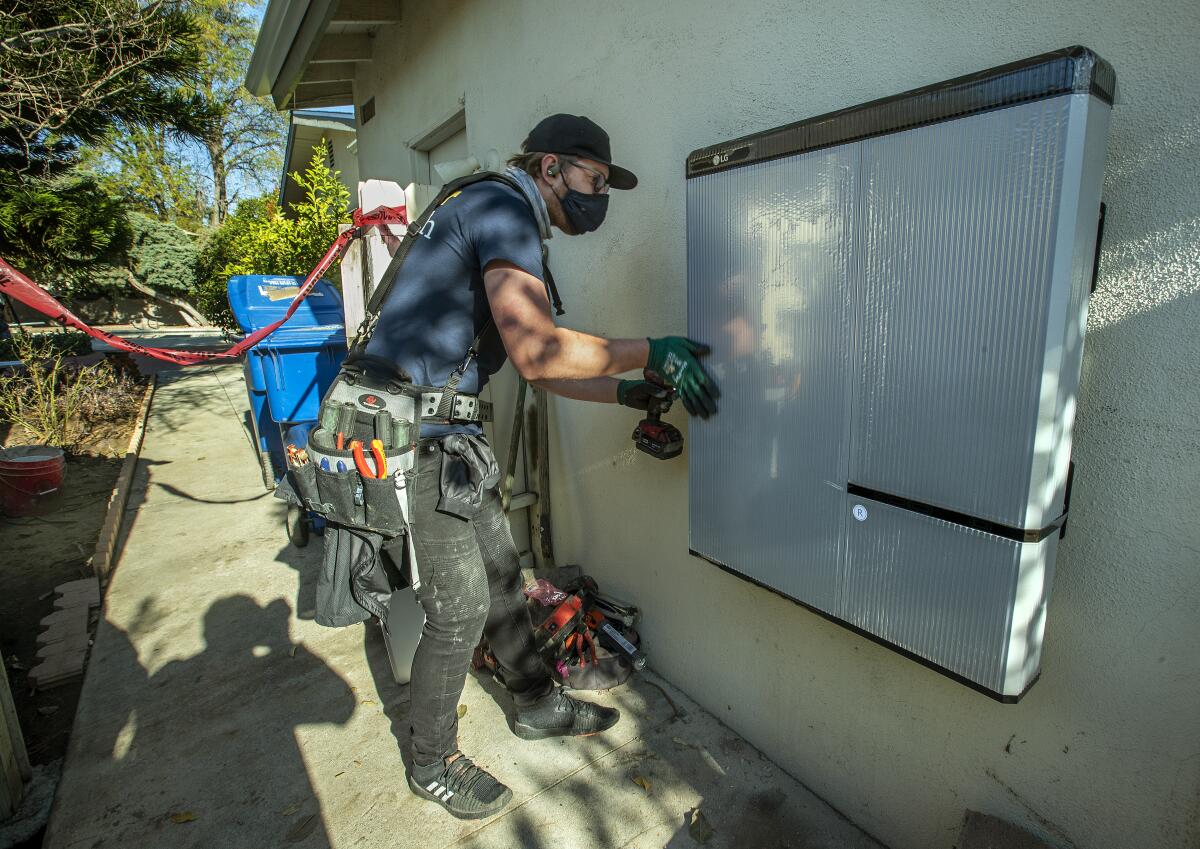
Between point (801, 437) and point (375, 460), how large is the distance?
1218 millimetres

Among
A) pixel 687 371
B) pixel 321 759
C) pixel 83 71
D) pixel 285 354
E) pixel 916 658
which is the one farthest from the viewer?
pixel 83 71

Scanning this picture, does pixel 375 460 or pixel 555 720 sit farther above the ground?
pixel 375 460

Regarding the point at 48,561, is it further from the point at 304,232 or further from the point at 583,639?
the point at 583,639

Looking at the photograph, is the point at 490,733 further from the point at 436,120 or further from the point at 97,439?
the point at 97,439

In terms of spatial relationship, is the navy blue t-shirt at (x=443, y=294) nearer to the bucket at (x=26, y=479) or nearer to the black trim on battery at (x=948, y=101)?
the black trim on battery at (x=948, y=101)

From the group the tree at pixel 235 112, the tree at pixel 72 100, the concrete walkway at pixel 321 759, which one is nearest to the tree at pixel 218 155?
the tree at pixel 235 112

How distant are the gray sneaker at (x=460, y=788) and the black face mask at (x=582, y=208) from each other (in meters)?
1.88

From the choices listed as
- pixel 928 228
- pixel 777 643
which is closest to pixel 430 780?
pixel 777 643

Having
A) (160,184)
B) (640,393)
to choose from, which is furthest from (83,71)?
(160,184)

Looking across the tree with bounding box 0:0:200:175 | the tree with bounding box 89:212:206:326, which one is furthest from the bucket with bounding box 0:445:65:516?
the tree with bounding box 89:212:206:326

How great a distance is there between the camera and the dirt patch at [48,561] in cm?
270

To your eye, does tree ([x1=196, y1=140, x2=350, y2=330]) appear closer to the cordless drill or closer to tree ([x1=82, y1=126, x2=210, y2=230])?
the cordless drill

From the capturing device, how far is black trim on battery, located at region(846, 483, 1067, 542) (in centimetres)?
122

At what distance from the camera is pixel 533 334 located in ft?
5.50
